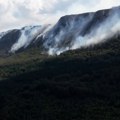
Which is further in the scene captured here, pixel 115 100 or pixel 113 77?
pixel 113 77

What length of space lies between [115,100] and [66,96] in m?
22.0

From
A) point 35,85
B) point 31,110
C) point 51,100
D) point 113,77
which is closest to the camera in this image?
point 31,110

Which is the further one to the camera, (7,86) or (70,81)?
(7,86)

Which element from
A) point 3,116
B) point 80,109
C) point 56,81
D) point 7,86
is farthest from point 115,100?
point 7,86

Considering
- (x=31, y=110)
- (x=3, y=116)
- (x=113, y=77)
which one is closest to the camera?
(x=3, y=116)

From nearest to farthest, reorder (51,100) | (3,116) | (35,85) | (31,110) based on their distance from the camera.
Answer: (3,116) < (31,110) < (51,100) < (35,85)

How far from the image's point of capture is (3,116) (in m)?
136

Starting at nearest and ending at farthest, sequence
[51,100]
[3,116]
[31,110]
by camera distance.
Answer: [3,116] → [31,110] → [51,100]

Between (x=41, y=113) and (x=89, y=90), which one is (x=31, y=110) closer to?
(x=41, y=113)

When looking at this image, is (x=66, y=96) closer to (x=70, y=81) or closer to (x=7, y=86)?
(x=70, y=81)

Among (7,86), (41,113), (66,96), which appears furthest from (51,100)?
(7,86)

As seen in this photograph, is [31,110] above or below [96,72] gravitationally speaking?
below

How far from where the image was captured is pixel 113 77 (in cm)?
16938

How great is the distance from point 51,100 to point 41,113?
1902 cm
